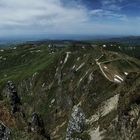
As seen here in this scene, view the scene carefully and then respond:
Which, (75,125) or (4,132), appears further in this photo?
(75,125)

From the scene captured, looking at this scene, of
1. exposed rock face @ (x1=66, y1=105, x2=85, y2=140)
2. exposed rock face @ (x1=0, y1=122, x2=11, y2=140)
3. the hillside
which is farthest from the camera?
exposed rock face @ (x1=66, y1=105, x2=85, y2=140)

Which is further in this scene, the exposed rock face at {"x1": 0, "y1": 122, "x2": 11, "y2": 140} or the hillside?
the exposed rock face at {"x1": 0, "y1": 122, "x2": 11, "y2": 140}

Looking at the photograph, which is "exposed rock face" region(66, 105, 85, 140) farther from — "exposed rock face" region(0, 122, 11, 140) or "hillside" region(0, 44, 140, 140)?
"exposed rock face" region(0, 122, 11, 140)

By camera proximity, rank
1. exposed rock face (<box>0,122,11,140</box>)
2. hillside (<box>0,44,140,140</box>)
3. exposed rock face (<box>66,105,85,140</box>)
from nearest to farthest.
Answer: hillside (<box>0,44,140,140</box>)
exposed rock face (<box>0,122,11,140</box>)
exposed rock face (<box>66,105,85,140</box>)

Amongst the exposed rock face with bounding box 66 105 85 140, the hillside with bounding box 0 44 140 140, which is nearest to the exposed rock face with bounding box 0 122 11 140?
the hillside with bounding box 0 44 140 140

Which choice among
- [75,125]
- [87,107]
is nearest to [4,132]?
[75,125]

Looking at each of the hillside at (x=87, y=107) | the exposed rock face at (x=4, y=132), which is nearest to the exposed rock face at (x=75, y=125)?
the hillside at (x=87, y=107)

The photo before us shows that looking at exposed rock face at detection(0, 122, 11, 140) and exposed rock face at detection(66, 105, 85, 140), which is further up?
exposed rock face at detection(0, 122, 11, 140)

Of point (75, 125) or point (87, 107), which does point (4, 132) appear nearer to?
point (75, 125)

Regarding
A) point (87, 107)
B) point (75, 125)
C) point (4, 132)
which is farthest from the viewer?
point (87, 107)

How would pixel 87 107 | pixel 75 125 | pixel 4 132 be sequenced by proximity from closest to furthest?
pixel 4 132 < pixel 75 125 < pixel 87 107

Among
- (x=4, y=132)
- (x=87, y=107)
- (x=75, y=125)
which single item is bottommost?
(x=87, y=107)

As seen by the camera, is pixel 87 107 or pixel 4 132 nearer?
pixel 4 132

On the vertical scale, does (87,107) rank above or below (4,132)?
below
